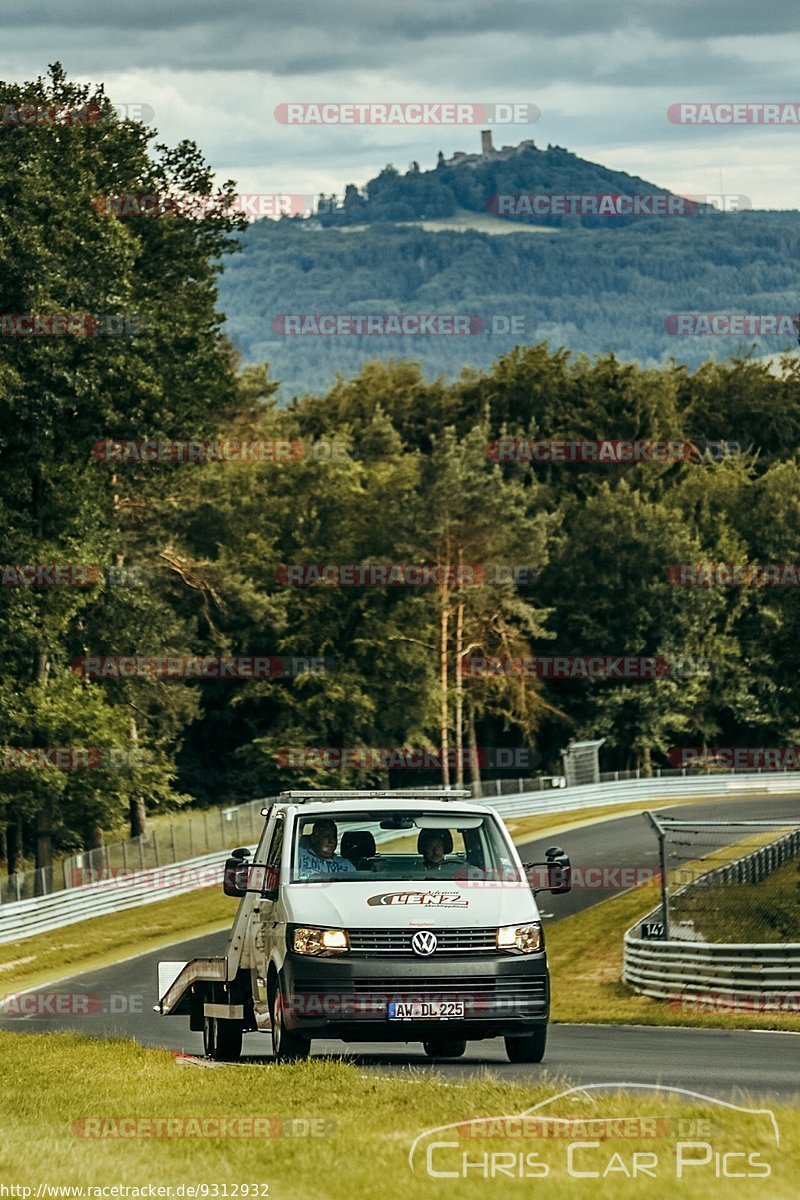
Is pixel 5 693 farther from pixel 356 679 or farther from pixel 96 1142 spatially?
pixel 96 1142

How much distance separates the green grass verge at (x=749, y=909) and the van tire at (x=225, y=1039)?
58.4 feet

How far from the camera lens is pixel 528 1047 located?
15250 mm

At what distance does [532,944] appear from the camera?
574 inches

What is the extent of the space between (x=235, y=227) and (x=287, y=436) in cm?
3897

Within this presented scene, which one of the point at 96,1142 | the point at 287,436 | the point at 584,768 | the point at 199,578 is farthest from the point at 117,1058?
the point at 287,436
